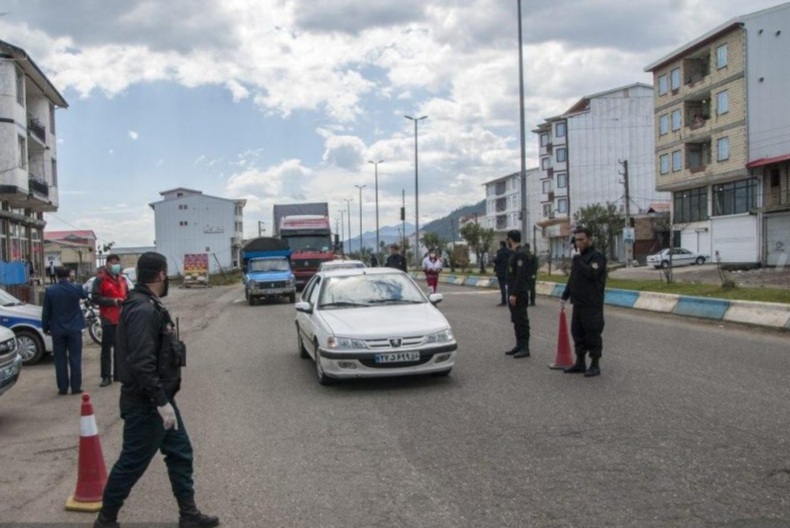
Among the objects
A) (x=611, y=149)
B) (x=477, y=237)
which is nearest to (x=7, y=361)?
(x=477, y=237)

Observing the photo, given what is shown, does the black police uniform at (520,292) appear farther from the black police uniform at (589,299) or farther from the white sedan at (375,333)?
the black police uniform at (589,299)

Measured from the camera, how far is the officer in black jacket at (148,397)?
4.19 meters

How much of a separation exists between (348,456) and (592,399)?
299 centimetres

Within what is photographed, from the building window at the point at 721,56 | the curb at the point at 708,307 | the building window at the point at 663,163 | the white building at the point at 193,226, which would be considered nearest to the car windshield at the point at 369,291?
the curb at the point at 708,307

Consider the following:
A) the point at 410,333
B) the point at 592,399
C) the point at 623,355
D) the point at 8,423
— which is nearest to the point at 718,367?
the point at 623,355

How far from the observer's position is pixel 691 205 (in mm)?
49969

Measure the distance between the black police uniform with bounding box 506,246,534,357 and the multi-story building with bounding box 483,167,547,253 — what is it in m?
95.3

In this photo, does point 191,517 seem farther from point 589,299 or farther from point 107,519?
point 589,299

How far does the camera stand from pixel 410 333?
850 centimetres

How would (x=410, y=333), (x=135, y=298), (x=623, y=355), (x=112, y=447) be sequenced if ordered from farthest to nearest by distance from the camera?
(x=623, y=355)
(x=410, y=333)
(x=112, y=447)
(x=135, y=298)

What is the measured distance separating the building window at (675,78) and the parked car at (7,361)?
49.3m

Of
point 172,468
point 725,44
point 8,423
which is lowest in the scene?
point 8,423

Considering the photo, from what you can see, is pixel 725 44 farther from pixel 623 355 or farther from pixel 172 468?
pixel 172 468

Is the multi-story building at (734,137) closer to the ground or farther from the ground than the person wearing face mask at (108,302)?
farther from the ground
